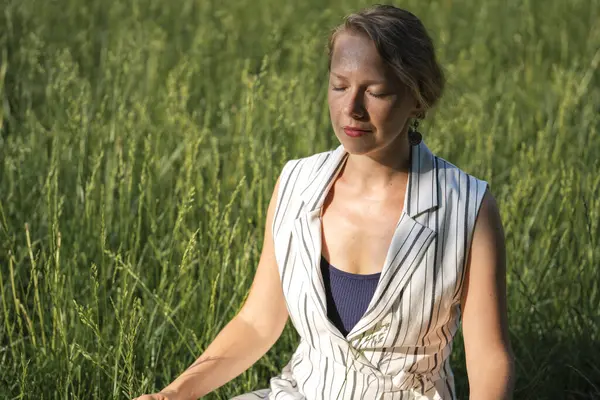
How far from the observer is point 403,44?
81.2 inches

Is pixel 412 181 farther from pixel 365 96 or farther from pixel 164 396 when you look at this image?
pixel 164 396

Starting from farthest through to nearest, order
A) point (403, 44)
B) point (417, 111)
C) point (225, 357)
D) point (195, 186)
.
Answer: point (195, 186) < point (225, 357) < point (417, 111) < point (403, 44)

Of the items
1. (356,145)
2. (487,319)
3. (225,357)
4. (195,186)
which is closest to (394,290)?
(487,319)

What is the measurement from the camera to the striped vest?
2.14 m

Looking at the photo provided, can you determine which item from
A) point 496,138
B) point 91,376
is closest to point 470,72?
point 496,138

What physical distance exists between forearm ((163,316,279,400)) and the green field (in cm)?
17

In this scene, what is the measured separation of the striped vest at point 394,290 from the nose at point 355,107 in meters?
0.19

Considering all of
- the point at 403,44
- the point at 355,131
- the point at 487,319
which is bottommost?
the point at 487,319

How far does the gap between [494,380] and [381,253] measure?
1.13ft

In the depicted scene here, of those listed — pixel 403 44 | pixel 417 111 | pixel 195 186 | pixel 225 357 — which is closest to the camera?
pixel 403 44

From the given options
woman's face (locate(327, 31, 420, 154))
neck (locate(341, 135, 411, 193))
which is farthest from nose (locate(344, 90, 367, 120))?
neck (locate(341, 135, 411, 193))

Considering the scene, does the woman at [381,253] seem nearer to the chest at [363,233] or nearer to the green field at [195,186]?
the chest at [363,233]

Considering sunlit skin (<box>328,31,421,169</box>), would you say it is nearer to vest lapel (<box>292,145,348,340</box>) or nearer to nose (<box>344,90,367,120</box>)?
nose (<box>344,90,367,120</box>)

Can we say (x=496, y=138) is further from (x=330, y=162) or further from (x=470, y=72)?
(x=330, y=162)
